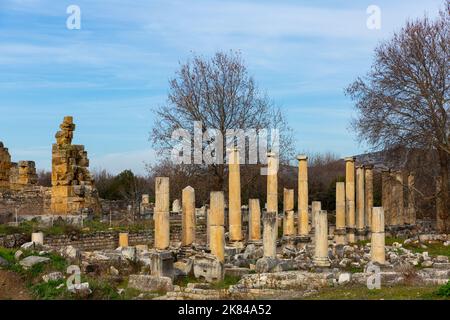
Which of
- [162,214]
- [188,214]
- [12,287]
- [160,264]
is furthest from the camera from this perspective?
[188,214]

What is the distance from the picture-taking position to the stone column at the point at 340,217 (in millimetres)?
30244

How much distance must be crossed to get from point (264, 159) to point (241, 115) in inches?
102

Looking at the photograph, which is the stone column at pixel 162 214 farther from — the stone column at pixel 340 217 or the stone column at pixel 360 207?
the stone column at pixel 360 207

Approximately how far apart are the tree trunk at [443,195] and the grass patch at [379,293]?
61.7ft

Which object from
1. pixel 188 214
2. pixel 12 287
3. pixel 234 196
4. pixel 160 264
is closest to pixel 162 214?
pixel 188 214

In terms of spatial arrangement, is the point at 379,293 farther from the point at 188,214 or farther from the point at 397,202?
the point at 397,202

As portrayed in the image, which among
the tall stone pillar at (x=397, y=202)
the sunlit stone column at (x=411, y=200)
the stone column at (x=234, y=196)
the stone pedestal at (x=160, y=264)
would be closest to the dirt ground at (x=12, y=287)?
the stone pedestal at (x=160, y=264)

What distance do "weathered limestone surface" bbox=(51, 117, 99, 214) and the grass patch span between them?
19259 mm

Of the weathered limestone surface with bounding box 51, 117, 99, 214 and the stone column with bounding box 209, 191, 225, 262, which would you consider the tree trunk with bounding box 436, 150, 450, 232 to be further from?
the weathered limestone surface with bounding box 51, 117, 99, 214

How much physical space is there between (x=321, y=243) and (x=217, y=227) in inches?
122

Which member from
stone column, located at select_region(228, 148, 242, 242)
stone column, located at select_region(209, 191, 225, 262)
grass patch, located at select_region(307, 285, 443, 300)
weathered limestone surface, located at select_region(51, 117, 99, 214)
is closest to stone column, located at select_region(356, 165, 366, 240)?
stone column, located at select_region(228, 148, 242, 242)

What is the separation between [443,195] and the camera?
32.4 meters
